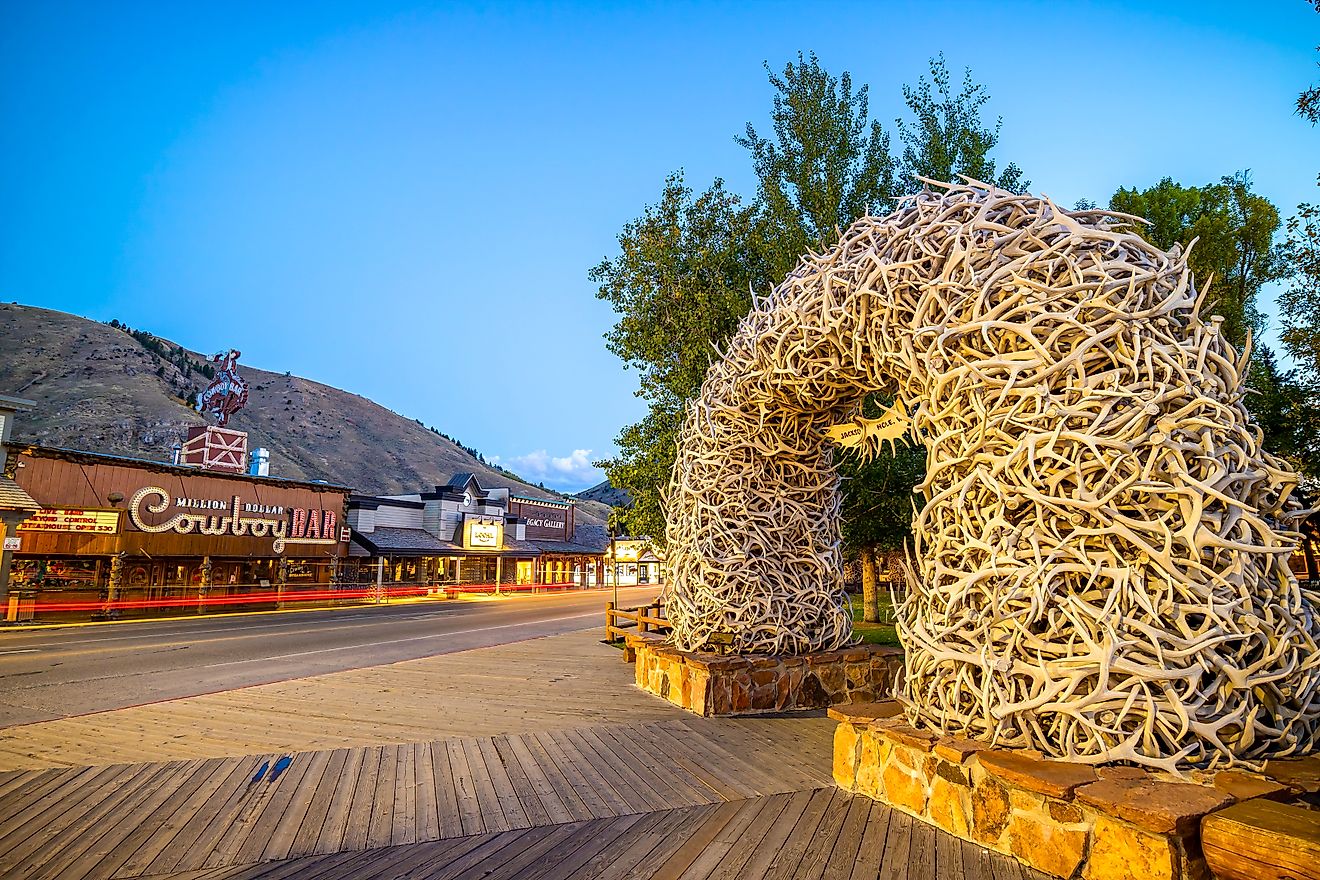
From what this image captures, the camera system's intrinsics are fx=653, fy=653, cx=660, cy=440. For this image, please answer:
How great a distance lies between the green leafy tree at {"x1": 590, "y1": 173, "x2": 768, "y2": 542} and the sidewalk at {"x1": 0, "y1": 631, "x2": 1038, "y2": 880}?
666 centimetres

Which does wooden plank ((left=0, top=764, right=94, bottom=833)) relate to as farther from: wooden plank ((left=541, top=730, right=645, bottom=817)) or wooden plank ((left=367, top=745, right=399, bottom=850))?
wooden plank ((left=541, top=730, right=645, bottom=817))

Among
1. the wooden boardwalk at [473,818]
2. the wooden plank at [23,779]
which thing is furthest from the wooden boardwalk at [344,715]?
the wooden boardwalk at [473,818]

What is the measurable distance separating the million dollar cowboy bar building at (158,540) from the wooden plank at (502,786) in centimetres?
2150

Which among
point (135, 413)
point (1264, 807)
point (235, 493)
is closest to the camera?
point (1264, 807)

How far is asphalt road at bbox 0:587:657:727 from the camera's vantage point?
817 centimetres

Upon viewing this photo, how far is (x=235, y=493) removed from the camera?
83.7ft

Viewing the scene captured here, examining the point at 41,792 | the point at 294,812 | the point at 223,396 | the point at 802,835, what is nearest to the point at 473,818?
the point at 294,812

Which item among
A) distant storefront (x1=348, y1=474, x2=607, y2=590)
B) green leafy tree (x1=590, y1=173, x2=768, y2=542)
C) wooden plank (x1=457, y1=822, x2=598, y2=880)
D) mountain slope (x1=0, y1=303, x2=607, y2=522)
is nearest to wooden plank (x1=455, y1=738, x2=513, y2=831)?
wooden plank (x1=457, y1=822, x2=598, y2=880)

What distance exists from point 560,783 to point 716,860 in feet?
5.18

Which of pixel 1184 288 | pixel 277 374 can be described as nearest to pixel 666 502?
pixel 1184 288

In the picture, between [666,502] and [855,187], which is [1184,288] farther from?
[855,187]

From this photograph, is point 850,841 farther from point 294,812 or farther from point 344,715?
point 344,715

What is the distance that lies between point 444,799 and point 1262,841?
406 centimetres

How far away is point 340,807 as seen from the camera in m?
4.03
